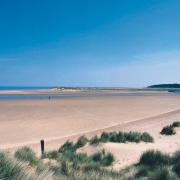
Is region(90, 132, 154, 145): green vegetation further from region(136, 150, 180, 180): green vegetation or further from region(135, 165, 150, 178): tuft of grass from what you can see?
region(135, 165, 150, 178): tuft of grass

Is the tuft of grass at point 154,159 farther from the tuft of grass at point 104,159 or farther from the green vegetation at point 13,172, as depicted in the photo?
the green vegetation at point 13,172

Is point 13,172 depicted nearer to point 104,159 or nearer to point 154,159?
point 154,159

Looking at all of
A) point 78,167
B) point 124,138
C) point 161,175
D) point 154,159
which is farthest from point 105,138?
point 161,175

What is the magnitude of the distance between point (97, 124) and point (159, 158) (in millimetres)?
11546

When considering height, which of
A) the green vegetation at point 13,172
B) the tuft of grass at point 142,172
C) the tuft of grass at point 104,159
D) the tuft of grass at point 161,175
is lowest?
the tuft of grass at point 104,159

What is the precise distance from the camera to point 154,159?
8812 mm

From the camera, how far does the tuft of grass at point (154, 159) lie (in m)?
8.54

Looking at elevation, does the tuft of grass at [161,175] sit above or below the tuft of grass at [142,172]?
above

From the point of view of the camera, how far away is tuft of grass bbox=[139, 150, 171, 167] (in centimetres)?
854

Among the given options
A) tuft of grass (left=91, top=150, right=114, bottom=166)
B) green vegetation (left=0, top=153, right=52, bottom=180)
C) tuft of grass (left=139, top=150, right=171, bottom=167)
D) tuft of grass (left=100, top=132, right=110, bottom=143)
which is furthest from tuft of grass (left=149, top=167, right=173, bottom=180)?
tuft of grass (left=100, top=132, right=110, bottom=143)

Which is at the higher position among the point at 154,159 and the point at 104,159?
the point at 154,159

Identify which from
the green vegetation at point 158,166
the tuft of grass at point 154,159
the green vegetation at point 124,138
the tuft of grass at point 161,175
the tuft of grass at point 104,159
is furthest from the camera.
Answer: the green vegetation at point 124,138

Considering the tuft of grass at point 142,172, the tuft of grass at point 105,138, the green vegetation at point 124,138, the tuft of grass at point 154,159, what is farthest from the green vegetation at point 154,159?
the green vegetation at point 124,138

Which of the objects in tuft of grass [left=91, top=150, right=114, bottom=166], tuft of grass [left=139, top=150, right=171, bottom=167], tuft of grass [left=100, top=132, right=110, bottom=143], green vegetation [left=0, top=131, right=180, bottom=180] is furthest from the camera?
tuft of grass [left=100, top=132, right=110, bottom=143]
